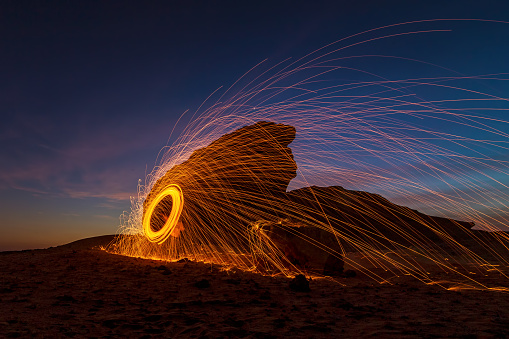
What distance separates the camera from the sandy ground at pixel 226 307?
12.6 ft

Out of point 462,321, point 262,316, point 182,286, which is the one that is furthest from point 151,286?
point 462,321

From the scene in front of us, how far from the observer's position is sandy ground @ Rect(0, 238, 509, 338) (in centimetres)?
384

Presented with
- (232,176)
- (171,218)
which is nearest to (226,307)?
(171,218)

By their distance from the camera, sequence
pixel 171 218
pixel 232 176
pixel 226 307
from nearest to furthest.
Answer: pixel 226 307 < pixel 171 218 < pixel 232 176

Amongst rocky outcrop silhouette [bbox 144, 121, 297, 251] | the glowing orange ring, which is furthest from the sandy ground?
rocky outcrop silhouette [bbox 144, 121, 297, 251]

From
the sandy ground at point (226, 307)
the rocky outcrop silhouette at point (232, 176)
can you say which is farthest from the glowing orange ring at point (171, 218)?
the sandy ground at point (226, 307)

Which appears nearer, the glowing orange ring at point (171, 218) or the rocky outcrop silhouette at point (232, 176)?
the glowing orange ring at point (171, 218)

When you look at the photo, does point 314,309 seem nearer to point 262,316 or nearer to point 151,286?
point 262,316

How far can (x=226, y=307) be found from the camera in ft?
16.3

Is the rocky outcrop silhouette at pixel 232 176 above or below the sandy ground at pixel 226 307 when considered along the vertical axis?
above

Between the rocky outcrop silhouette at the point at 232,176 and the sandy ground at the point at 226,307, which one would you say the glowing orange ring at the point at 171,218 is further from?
the sandy ground at the point at 226,307

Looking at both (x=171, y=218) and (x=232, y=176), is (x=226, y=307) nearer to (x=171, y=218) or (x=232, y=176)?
(x=171, y=218)

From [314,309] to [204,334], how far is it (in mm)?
1915

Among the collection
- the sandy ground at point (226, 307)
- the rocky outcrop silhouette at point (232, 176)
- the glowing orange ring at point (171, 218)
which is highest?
the rocky outcrop silhouette at point (232, 176)
